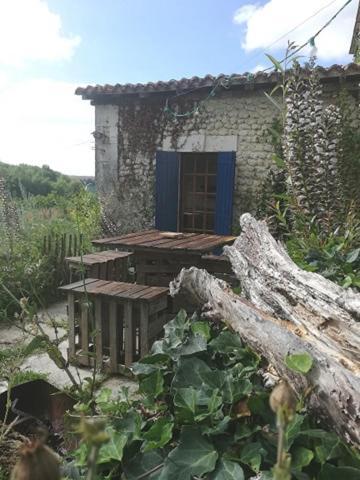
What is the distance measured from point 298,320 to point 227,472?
2.28 feet

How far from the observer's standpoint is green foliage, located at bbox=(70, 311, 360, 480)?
3.70 ft

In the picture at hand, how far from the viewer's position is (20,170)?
69.8 feet

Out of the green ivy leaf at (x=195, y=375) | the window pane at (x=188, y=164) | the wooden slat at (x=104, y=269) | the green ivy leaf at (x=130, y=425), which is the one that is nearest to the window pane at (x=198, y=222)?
the window pane at (x=188, y=164)

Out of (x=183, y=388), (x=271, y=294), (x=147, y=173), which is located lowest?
(x=183, y=388)

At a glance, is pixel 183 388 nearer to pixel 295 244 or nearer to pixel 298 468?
pixel 298 468

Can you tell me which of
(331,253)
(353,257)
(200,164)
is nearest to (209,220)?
(200,164)

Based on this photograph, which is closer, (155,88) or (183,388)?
(183,388)

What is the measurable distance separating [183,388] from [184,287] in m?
0.92

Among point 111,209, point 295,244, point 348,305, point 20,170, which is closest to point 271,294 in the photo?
point 348,305

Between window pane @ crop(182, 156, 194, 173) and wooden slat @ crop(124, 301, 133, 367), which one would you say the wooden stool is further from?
window pane @ crop(182, 156, 194, 173)

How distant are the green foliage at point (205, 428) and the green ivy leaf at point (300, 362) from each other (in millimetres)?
10

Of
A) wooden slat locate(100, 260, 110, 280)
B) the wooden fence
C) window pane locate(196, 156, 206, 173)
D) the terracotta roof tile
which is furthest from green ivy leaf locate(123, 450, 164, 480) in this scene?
window pane locate(196, 156, 206, 173)

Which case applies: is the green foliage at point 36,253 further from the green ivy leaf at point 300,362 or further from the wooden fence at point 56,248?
the green ivy leaf at point 300,362

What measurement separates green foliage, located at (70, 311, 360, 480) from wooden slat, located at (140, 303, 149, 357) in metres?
1.39
